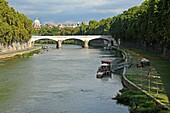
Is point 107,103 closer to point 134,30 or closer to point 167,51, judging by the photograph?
point 167,51

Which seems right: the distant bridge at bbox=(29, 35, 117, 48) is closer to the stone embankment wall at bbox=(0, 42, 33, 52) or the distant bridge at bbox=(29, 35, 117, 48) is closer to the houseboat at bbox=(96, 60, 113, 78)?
the stone embankment wall at bbox=(0, 42, 33, 52)

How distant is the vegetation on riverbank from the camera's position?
2316 centimetres

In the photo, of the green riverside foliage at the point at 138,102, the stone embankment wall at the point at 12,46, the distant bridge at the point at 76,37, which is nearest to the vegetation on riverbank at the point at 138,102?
the green riverside foliage at the point at 138,102

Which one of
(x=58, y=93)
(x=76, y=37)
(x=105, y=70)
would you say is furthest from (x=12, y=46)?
(x=58, y=93)

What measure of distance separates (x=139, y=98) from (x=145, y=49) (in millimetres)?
63076

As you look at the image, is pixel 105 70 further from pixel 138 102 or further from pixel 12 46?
pixel 12 46

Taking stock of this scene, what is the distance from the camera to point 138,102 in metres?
26.0

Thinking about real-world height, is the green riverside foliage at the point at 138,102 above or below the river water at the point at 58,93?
above

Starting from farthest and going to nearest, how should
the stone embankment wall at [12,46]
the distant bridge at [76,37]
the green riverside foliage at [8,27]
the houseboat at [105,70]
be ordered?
the distant bridge at [76,37] → the stone embankment wall at [12,46] → the green riverside foliage at [8,27] → the houseboat at [105,70]

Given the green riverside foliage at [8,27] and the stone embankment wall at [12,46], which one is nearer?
the green riverside foliage at [8,27]

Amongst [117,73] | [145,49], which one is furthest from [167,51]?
[145,49]

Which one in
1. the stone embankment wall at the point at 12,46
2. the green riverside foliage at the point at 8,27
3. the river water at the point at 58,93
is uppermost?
the green riverside foliage at the point at 8,27

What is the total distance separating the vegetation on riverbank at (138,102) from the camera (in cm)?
2316

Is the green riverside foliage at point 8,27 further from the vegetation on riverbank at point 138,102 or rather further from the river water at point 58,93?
the vegetation on riverbank at point 138,102
